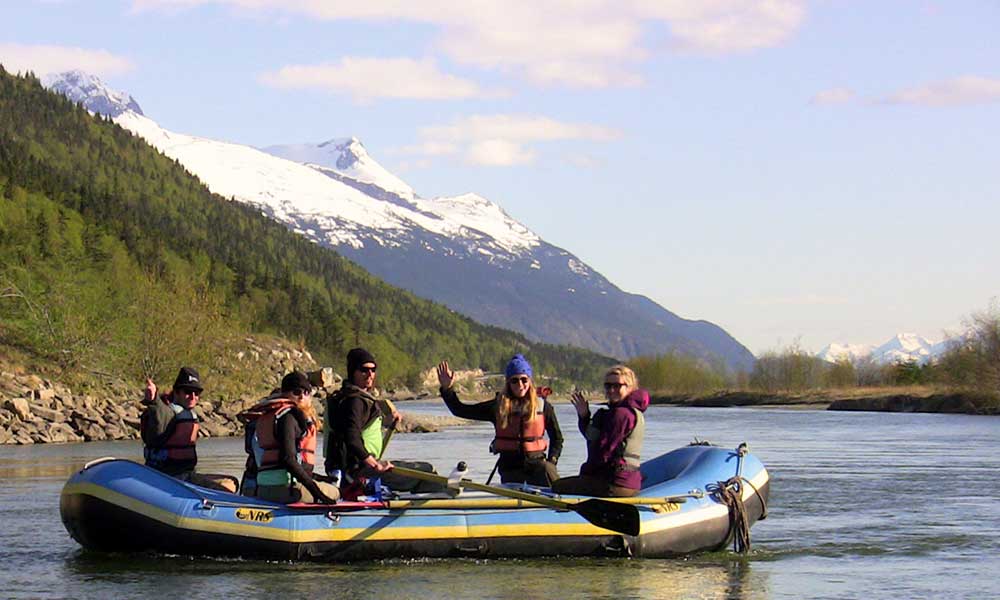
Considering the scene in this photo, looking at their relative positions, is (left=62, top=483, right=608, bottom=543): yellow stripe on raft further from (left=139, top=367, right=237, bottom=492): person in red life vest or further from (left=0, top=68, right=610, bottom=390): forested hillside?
(left=0, top=68, right=610, bottom=390): forested hillside

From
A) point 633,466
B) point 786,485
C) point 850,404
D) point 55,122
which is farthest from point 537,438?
point 55,122

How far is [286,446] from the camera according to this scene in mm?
16750

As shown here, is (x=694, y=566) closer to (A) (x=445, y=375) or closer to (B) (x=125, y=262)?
(A) (x=445, y=375)

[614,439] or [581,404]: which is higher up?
[581,404]

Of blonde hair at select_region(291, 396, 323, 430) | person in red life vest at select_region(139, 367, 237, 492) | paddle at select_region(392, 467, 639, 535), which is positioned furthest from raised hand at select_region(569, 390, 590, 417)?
person in red life vest at select_region(139, 367, 237, 492)

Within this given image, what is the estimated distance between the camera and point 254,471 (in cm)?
1772

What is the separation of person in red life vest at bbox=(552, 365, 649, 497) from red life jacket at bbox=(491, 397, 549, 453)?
681 mm

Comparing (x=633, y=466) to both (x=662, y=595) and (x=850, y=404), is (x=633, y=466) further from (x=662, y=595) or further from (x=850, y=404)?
(x=850, y=404)

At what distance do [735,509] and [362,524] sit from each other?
4.68 m

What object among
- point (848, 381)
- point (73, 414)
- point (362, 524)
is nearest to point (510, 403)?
point (362, 524)

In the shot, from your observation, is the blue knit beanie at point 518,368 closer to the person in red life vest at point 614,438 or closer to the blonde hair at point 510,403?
the blonde hair at point 510,403

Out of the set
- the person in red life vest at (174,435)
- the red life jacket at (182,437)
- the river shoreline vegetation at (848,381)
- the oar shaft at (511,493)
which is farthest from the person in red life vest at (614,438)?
the river shoreline vegetation at (848,381)

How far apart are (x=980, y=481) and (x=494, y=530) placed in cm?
1624

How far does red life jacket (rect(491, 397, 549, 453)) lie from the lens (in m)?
18.0
